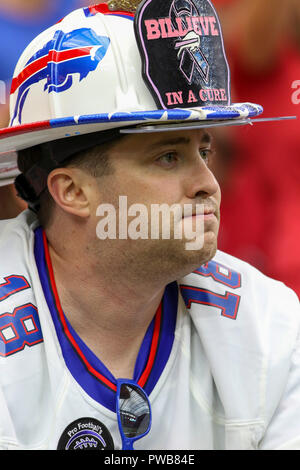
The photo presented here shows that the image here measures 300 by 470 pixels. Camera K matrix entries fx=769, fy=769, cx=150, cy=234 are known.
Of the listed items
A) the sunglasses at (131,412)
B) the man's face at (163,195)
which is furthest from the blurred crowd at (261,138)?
the sunglasses at (131,412)

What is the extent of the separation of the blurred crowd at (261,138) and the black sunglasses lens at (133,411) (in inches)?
39.4

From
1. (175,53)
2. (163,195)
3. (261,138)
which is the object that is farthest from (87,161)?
(261,138)

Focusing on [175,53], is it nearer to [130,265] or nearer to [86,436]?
[130,265]

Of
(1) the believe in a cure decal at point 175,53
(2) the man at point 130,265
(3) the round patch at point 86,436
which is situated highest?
(1) the believe in a cure decal at point 175,53

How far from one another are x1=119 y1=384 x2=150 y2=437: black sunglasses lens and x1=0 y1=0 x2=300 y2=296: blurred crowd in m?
1.00

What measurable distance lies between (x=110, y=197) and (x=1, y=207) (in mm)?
581

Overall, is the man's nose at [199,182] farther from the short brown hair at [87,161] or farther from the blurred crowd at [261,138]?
the blurred crowd at [261,138]

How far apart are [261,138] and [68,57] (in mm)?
1055

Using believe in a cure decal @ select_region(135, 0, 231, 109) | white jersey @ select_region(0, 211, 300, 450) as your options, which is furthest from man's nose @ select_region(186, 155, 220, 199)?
white jersey @ select_region(0, 211, 300, 450)

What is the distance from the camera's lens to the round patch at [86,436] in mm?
1611

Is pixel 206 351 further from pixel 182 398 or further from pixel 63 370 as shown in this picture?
pixel 63 370

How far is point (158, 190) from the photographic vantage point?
5.29 feet

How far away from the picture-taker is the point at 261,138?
8.25 feet

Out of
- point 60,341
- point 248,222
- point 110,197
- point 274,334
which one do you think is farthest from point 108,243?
point 248,222
